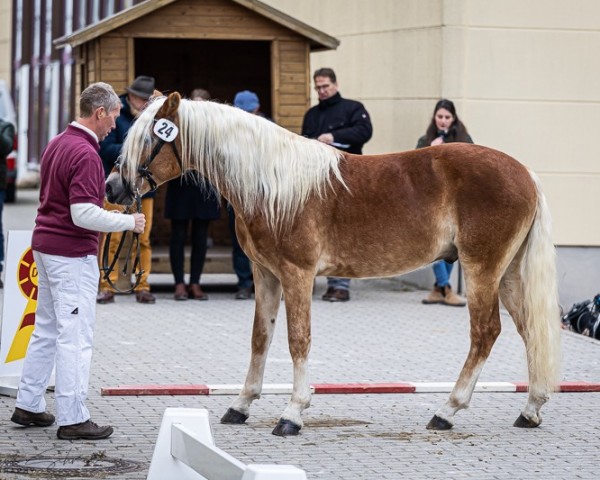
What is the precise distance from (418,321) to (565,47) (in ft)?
13.1

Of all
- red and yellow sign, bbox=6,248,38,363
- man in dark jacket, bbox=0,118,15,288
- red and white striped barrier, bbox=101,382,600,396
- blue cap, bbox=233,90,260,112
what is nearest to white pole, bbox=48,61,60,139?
man in dark jacket, bbox=0,118,15,288

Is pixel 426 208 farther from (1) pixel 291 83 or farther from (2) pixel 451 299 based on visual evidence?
(1) pixel 291 83

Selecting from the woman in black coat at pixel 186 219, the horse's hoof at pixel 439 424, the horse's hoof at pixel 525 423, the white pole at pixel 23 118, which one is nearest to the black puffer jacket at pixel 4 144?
the woman in black coat at pixel 186 219

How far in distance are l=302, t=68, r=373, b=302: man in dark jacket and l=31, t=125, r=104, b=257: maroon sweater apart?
621 cm

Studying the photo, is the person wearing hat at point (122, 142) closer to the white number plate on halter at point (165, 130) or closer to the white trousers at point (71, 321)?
the white number plate on halter at point (165, 130)

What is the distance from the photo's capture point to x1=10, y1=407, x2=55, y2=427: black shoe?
7934 millimetres

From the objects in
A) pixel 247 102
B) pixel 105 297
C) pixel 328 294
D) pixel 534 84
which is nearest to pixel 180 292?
pixel 105 297

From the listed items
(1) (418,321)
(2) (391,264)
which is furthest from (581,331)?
(2) (391,264)

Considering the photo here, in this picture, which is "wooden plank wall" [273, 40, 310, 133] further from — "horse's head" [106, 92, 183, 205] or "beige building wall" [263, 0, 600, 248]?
"horse's head" [106, 92, 183, 205]

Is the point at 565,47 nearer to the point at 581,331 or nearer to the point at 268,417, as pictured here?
the point at 581,331

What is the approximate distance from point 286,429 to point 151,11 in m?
7.38

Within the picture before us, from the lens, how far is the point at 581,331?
12430mm

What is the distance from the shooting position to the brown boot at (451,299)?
13.9m

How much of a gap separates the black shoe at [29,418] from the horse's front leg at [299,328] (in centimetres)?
142
